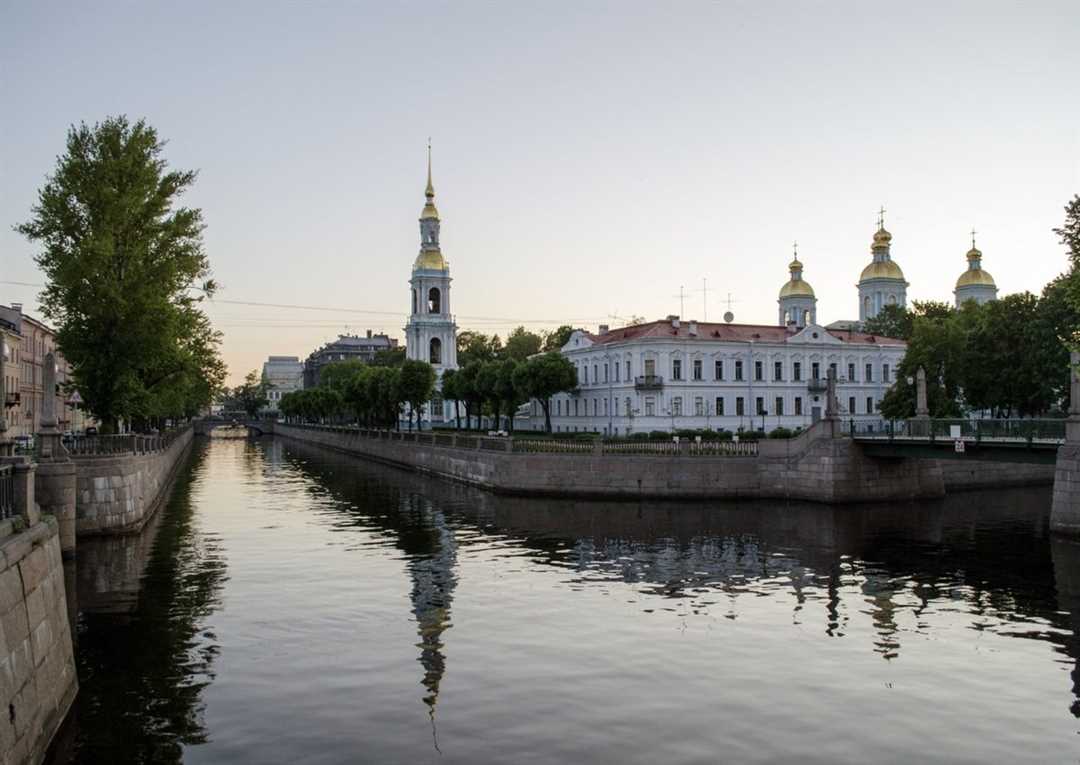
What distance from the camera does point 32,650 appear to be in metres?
14.1

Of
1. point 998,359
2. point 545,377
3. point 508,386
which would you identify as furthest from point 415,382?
point 998,359

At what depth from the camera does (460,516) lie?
44.2 meters

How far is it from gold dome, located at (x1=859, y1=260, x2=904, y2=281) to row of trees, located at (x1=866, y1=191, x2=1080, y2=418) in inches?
1943

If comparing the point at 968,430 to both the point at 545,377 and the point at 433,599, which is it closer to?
the point at 433,599

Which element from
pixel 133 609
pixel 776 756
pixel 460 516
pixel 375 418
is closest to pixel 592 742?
pixel 776 756

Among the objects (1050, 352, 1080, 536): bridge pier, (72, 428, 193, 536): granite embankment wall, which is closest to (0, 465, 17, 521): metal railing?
(72, 428, 193, 536): granite embankment wall

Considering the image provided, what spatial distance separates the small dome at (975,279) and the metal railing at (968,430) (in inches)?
3623

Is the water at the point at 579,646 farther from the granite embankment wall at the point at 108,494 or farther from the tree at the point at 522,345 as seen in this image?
the tree at the point at 522,345

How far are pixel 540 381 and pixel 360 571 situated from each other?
2188 inches

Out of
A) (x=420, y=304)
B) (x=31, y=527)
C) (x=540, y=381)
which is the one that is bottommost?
(x=31, y=527)

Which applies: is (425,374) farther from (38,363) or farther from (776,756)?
(776,756)

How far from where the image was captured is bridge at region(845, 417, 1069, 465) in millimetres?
38031

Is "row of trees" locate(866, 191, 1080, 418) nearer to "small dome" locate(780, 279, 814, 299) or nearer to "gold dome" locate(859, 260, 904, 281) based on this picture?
"small dome" locate(780, 279, 814, 299)

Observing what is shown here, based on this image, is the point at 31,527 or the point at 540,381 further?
the point at 540,381
